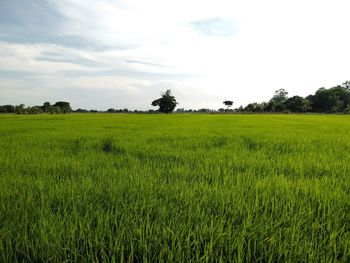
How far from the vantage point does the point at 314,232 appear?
1.74 m

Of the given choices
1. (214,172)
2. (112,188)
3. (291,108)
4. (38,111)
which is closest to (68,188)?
(112,188)

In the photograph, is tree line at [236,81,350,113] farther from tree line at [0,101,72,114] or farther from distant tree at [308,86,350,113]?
tree line at [0,101,72,114]

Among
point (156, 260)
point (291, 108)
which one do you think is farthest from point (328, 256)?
point (291, 108)

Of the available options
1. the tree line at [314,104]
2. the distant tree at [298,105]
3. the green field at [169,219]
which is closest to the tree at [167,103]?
the tree line at [314,104]

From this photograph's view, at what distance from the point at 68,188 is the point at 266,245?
1956 mm

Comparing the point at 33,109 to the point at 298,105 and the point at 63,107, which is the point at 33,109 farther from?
the point at 298,105

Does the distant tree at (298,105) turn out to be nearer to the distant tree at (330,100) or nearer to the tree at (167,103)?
the distant tree at (330,100)

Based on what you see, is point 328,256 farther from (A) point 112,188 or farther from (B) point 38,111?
(B) point 38,111

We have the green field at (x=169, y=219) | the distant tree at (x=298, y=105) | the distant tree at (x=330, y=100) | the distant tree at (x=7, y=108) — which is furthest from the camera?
the distant tree at (x=330, y=100)

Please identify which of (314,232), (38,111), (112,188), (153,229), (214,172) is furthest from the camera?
(38,111)

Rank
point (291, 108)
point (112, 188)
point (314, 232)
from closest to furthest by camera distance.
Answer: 1. point (314, 232)
2. point (112, 188)
3. point (291, 108)

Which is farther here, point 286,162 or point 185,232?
point 286,162

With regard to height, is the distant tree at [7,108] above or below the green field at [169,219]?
above

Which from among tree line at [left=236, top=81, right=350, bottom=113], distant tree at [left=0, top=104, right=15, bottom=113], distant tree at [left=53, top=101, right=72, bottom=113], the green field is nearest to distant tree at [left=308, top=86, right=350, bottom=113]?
tree line at [left=236, top=81, right=350, bottom=113]
